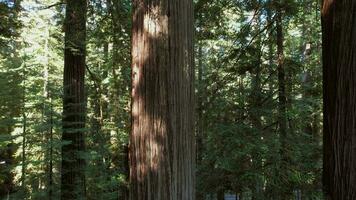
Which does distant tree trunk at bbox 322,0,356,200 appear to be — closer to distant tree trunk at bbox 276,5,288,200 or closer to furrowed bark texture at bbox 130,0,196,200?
distant tree trunk at bbox 276,5,288,200

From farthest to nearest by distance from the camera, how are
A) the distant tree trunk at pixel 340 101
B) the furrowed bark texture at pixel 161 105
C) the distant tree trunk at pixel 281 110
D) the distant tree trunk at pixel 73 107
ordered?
the distant tree trunk at pixel 73 107 → the distant tree trunk at pixel 281 110 → the distant tree trunk at pixel 340 101 → the furrowed bark texture at pixel 161 105

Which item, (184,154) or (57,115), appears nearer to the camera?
(184,154)

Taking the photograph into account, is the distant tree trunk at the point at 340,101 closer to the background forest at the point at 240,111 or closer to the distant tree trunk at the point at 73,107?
the background forest at the point at 240,111

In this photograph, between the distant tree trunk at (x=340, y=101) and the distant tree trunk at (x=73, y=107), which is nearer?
the distant tree trunk at (x=340, y=101)

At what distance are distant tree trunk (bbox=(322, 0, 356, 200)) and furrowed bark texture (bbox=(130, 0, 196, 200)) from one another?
5.70 ft

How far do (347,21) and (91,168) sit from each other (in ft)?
19.2

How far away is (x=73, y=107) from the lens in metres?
7.57

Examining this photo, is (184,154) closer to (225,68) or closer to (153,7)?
(153,7)

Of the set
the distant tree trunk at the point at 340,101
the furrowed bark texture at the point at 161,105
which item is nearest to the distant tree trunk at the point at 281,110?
the distant tree trunk at the point at 340,101

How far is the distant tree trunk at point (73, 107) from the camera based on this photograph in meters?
7.21

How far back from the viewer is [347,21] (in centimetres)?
368

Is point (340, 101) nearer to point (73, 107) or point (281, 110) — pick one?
point (281, 110)

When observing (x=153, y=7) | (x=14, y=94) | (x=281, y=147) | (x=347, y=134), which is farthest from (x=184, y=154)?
(x=14, y=94)

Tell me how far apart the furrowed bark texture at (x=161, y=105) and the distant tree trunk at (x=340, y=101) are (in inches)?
68.4
